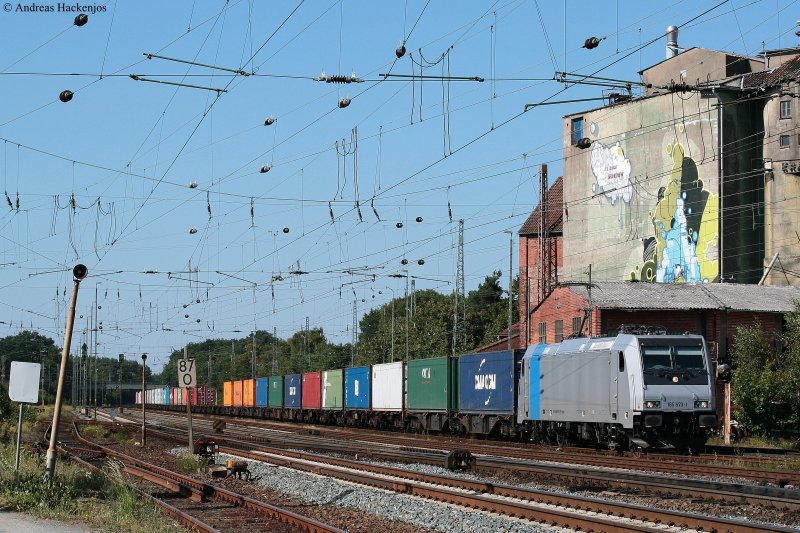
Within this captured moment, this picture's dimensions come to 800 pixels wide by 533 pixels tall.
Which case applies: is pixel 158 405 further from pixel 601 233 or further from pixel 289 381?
pixel 601 233

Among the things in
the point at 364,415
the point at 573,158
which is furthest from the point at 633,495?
the point at 573,158

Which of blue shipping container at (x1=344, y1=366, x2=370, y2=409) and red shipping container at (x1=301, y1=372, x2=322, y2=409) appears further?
red shipping container at (x1=301, y1=372, x2=322, y2=409)

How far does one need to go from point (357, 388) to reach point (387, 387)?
190 inches

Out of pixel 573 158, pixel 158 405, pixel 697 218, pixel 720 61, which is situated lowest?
pixel 158 405

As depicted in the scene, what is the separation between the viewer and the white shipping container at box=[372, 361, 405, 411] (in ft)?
152

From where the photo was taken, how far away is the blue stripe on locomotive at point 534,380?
105 feet

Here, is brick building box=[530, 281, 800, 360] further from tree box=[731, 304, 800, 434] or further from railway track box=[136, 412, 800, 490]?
railway track box=[136, 412, 800, 490]

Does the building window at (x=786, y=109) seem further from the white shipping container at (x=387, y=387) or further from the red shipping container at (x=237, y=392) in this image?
the red shipping container at (x=237, y=392)

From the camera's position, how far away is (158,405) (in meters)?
117

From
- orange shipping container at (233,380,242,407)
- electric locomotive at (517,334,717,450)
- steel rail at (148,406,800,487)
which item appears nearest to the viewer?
steel rail at (148,406,800,487)

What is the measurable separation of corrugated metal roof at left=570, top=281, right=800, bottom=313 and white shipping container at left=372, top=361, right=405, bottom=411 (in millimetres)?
9706

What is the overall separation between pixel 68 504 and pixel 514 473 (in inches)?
372

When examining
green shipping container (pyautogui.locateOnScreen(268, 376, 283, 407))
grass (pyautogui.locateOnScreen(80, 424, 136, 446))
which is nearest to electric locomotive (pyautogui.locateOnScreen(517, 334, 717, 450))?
grass (pyautogui.locateOnScreen(80, 424, 136, 446))

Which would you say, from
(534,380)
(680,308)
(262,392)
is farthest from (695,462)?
(262,392)
